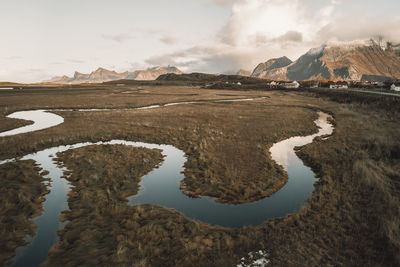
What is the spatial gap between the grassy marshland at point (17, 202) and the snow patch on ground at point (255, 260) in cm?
985

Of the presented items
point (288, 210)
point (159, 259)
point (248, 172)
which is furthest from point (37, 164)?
point (288, 210)

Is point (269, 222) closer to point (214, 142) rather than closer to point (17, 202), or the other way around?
point (17, 202)

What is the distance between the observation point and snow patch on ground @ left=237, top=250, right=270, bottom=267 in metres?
8.42

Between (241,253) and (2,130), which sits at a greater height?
(2,130)

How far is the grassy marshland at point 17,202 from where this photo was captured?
31.0ft

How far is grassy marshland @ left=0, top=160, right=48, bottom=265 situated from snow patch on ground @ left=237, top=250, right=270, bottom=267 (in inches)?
388

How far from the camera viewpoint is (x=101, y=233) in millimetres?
9953

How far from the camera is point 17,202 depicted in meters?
12.2

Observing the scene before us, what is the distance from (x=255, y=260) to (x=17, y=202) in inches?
543

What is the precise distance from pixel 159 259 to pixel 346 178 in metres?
14.6

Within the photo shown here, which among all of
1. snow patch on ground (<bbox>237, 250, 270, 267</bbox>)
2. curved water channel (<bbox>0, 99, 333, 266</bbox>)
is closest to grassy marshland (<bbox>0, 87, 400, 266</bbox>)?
snow patch on ground (<bbox>237, 250, 270, 267</bbox>)

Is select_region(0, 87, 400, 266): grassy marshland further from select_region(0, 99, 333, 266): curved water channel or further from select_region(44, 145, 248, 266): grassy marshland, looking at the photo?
select_region(0, 99, 333, 266): curved water channel

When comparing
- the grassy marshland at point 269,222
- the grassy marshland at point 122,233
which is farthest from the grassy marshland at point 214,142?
the grassy marshland at point 122,233

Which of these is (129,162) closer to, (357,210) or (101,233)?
(101,233)
